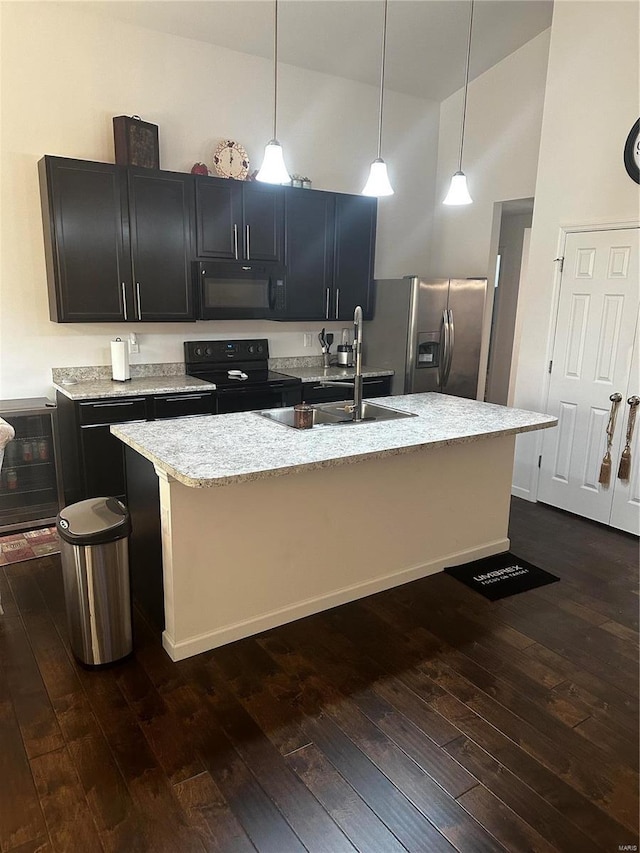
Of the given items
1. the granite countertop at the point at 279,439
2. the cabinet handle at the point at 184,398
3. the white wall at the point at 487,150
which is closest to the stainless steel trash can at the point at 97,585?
the granite countertop at the point at 279,439

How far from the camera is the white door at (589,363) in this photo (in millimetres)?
3740

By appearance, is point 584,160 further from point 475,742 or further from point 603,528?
point 475,742

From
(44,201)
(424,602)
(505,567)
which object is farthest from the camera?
(44,201)

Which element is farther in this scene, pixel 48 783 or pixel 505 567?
pixel 505 567

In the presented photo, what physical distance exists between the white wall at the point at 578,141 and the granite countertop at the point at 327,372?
121 centimetres

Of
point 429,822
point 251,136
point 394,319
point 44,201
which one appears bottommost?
point 429,822

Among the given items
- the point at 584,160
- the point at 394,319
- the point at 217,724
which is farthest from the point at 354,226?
the point at 217,724

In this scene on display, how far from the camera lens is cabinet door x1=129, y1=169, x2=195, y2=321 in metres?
3.83

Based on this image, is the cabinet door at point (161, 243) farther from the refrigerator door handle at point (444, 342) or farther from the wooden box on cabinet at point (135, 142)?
the refrigerator door handle at point (444, 342)

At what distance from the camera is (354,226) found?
4863mm

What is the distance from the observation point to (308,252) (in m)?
4.63

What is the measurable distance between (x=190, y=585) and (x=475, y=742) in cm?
124

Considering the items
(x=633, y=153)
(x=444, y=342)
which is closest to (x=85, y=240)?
(x=444, y=342)

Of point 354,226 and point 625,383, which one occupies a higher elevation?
point 354,226
